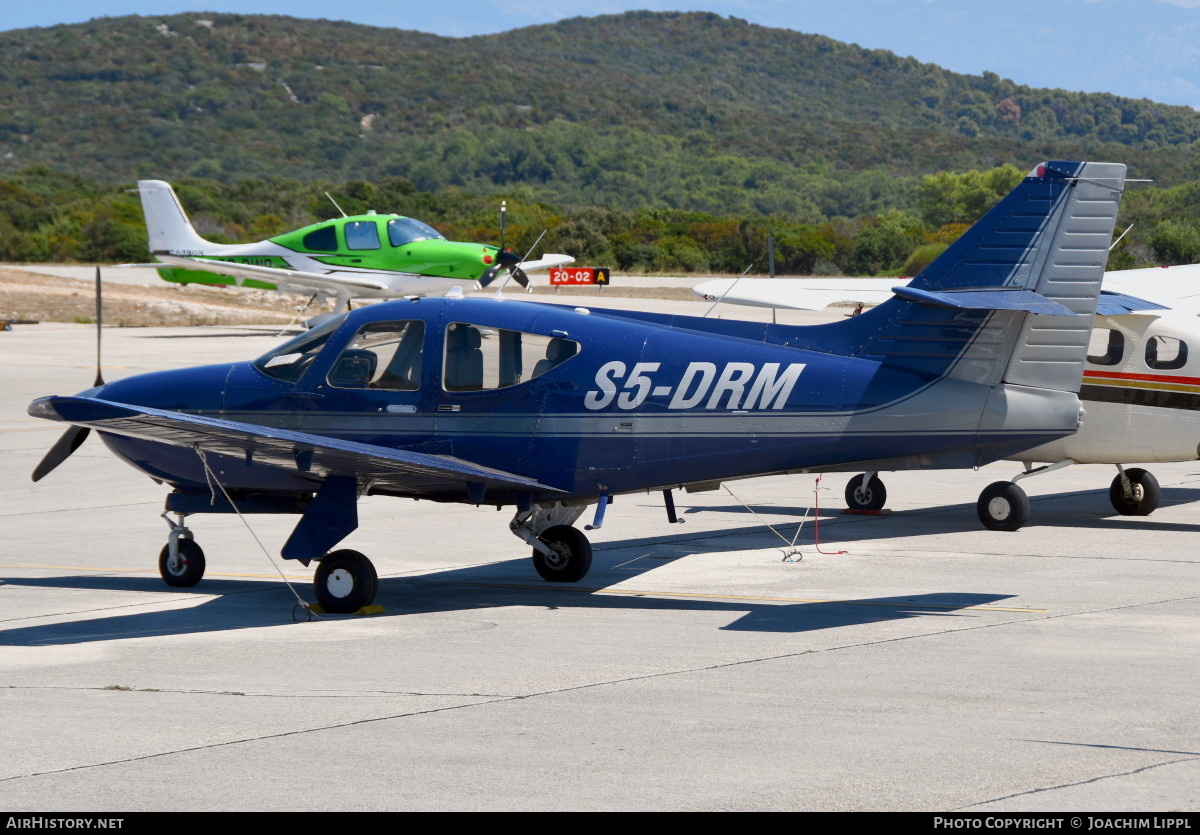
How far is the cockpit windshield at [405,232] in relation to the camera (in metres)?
38.4

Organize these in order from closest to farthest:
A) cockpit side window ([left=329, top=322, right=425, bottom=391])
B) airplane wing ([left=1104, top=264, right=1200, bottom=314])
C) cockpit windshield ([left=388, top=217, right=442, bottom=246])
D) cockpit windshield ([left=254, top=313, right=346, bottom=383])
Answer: cockpit side window ([left=329, top=322, right=425, bottom=391]) < cockpit windshield ([left=254, top=313, right=346, bottom=383]) < airplane wing ([left=1104, top=264, right=1200, bottom=314]) < cockpit windshield ([left=388, top=217, right=442, bottom=246])

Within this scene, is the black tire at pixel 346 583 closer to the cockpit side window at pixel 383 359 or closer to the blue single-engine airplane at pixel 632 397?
the blue single-engine airplane at pixel 632 397

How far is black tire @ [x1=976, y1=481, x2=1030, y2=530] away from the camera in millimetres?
13609

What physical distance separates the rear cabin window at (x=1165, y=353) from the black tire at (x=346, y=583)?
26.5ft

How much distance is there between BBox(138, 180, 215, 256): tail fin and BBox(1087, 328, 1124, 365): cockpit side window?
29433mm

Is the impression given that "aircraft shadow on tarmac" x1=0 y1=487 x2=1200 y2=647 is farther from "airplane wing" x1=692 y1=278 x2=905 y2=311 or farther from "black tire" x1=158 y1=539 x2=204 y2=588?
"airplane wing" x1=692 y1=278 x2=905 y2=311

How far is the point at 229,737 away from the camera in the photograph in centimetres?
678

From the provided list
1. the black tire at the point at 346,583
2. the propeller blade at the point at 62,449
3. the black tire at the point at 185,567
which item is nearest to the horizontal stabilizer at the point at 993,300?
the black tire at the point at 346,583

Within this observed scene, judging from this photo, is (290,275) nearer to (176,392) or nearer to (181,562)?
(176,392)

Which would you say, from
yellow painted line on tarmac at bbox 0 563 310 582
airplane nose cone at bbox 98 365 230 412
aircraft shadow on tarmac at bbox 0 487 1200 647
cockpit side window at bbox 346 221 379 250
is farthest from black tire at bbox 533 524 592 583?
cockpit side window at bbox 346 221 379 250

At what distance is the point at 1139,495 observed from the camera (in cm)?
1452

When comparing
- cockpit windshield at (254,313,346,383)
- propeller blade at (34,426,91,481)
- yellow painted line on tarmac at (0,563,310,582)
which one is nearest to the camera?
cockpit windshield at (254,313,346,383)

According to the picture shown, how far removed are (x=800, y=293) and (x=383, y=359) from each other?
6730 millimetres

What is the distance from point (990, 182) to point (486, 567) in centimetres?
8449
